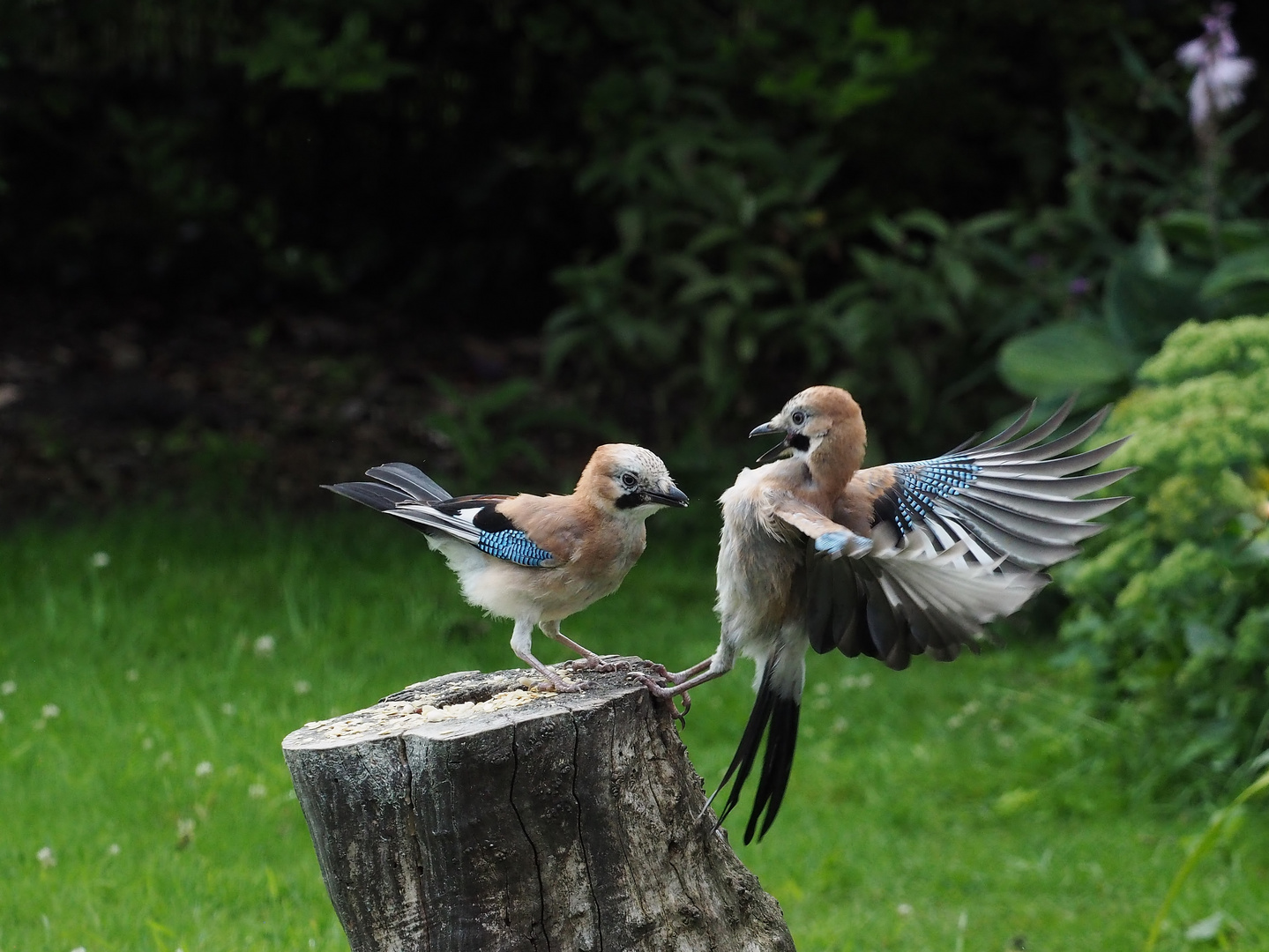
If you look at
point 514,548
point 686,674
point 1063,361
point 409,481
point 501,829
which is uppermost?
point 409,481

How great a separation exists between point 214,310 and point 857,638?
8242 mm

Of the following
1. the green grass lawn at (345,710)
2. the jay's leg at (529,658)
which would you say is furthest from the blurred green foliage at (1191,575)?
the jay's leg at (529,658)

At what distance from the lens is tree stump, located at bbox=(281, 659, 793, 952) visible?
10.2 ft

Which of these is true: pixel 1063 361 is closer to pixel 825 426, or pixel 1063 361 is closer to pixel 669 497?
pixel 825 426

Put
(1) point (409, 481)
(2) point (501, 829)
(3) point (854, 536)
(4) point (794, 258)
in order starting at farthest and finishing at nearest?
(4) point (794, 258), (1) point (409, 481), (2) point (501, 829), (3) point (854, 536)

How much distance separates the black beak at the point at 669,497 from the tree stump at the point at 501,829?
45 centimetres

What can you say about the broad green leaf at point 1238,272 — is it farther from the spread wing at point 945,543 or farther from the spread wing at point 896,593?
the spread wing at point 896,593

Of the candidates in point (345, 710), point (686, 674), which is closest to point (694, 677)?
point (686, 674)

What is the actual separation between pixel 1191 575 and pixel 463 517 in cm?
283

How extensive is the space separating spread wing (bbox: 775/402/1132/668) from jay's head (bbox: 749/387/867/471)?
170mm

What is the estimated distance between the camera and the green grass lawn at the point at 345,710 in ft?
15.4

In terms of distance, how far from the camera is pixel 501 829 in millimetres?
3109

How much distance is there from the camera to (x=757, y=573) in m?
3.47

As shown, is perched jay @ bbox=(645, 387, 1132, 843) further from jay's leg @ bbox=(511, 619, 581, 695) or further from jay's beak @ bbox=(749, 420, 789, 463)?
jay's leg @ bbox=(511, 619, 581, 695)
